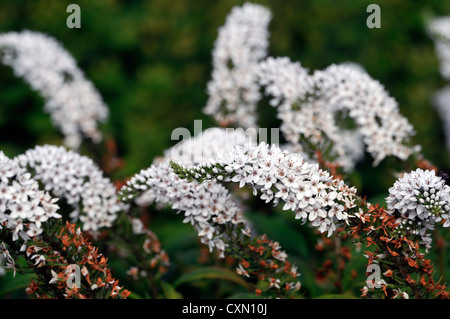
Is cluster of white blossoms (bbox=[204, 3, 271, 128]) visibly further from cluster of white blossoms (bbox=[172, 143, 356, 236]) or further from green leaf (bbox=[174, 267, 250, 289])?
cluster of white blossoms (bbox=[172, 143, 356, 236])

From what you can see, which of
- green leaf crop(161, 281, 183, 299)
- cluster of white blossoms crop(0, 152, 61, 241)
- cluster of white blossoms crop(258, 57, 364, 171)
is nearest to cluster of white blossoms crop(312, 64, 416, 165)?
cluster of white blossoms crop(258, 57, 364, 171)

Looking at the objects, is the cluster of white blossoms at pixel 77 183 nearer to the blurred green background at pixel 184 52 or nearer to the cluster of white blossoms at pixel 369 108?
the cluster of white blossoms at pixel 369 108

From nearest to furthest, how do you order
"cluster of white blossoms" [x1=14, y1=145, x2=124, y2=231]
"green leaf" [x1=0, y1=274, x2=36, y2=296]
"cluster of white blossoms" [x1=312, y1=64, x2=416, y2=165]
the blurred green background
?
"cluster of white blossoms" [x1=14, y1=145, x2=124, y2=231]
"green leaf" [x1=0, y1=274, x2=36, y2=296]
"cluster of white blossoms" [x1=312, y1=64, x2=416, y2=165]
the blurred green background

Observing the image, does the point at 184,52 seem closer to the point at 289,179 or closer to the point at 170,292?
the point at 170,292

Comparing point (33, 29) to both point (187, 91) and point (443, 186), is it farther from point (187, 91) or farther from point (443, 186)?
point (443, 186)

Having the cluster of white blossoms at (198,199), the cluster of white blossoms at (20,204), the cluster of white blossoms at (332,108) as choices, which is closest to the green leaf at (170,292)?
the cluster of white blossoms at (198,199)

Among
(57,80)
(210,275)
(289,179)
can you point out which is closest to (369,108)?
(289,179)

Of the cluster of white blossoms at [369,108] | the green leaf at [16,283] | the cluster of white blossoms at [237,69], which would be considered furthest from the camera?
the cluster of white blossoms at [237,69]
